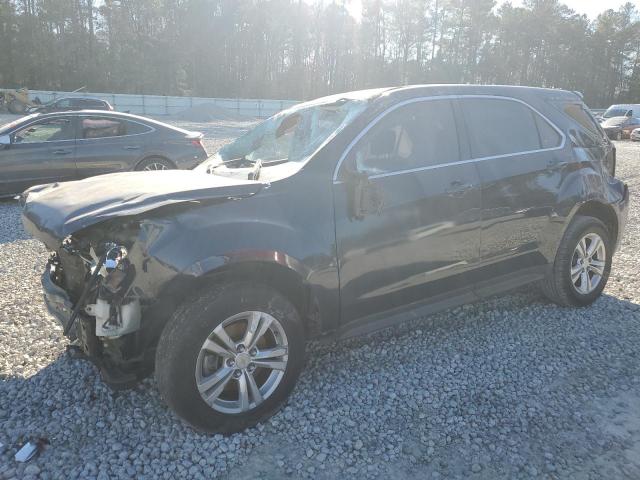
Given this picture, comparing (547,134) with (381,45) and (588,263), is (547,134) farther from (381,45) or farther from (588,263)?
(381,45)

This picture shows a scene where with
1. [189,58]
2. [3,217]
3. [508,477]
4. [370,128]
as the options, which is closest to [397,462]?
[508,477]

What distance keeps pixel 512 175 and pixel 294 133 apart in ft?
5.66

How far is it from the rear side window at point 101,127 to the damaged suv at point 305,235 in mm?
5681

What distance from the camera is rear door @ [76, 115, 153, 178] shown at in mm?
8727

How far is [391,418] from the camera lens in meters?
3.04

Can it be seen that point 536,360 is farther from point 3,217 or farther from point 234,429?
point 3,217

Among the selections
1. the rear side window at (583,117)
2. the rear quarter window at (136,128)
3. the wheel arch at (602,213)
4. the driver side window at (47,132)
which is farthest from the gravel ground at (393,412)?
the rear quarter window at (136,128)

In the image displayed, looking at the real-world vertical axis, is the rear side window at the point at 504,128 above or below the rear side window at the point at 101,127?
above

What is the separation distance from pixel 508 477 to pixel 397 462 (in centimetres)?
55

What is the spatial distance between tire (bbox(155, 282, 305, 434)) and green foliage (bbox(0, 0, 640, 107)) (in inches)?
2483

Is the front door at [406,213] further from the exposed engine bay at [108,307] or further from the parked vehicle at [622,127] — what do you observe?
the parked vehicle at [622,127]

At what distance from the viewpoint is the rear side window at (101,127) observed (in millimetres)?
8797

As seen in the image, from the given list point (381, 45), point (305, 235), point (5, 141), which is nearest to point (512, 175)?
point (305, 235)

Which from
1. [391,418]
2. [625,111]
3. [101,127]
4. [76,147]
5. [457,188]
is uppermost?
[625,111]
